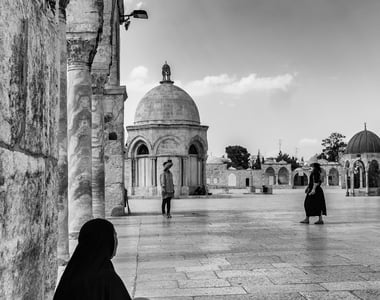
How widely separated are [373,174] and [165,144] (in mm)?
19018

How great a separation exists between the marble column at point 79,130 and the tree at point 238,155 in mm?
94509

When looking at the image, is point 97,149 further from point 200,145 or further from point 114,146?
point 200,145

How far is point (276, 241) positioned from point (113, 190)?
7.69 meters

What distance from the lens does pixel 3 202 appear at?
157cm

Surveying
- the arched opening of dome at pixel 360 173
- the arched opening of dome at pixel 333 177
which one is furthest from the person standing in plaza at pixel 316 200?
the arched opening of dome at pixel 333 177

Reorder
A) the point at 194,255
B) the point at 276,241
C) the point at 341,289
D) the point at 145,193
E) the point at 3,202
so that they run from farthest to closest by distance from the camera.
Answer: the point at 145,193
the point at 276,241
the point at 194,255
the point at 341,289
the point at 3,202

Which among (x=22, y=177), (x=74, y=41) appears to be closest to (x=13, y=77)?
(x=22, y=177)

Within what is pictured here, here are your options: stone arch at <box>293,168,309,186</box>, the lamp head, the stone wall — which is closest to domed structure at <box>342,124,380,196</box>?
stone arch at <box>293,168,309,186</box>

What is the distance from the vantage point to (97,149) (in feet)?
39.7

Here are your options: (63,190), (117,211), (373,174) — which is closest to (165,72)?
(373,174)

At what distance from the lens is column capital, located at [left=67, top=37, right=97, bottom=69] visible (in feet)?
28.4

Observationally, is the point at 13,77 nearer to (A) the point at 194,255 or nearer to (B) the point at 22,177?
(B) the point at 22,177

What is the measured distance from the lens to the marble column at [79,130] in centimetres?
874

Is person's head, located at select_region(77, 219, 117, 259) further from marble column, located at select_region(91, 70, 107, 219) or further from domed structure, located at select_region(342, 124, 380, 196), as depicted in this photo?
domed structure, located at select_region(342, 124, 380, 196)
